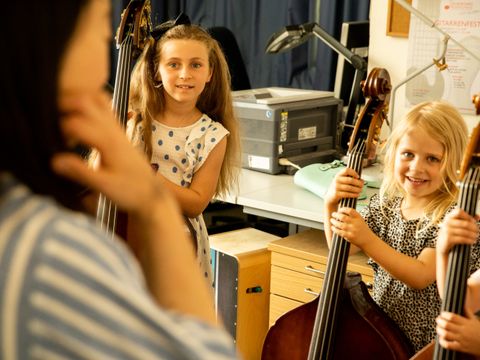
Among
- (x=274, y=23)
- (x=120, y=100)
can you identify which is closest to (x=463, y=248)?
(x=120, y=100)

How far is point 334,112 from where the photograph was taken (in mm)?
2926

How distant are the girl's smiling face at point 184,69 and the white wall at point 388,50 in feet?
3.30

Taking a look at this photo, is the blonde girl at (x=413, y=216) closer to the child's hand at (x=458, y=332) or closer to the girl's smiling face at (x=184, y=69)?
the child's hand at (x=458, y=332)

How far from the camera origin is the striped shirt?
45 cm

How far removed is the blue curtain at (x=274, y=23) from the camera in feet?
11.9

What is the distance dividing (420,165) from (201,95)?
715 millimetres

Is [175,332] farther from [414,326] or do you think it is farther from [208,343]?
[414,326]

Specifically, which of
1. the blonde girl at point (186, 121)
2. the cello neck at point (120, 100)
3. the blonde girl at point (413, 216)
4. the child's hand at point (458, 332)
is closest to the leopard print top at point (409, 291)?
the blonde girl at point (413, 216)

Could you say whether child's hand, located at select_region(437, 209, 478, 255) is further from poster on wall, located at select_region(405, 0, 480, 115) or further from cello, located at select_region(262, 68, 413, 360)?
poster on wall, located at select_region(405, 0, 480, 115)

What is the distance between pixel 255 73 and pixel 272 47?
3.78 ft

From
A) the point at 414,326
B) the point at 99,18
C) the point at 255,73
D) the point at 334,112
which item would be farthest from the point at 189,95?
the point at 255,73

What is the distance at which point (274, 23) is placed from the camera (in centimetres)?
389

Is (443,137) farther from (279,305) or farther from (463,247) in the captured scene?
(279,305)

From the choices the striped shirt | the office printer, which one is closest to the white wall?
the office printer
